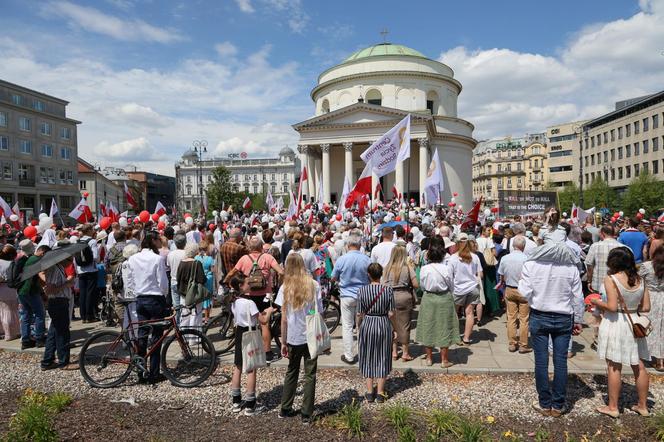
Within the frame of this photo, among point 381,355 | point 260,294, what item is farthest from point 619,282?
point 260,294

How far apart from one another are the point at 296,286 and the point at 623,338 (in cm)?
386

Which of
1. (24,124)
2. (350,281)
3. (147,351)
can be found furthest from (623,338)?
(24,124)

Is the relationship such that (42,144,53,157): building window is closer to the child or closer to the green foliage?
the child

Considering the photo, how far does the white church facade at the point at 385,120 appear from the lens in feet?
158

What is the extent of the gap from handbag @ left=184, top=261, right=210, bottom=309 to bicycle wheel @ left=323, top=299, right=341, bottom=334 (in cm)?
245

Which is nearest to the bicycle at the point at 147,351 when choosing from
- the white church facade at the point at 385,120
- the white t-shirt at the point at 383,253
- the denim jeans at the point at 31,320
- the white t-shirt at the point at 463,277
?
the denim jeans at the point at 31,320

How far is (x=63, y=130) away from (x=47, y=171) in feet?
24.6

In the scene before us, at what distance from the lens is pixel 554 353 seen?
526cm

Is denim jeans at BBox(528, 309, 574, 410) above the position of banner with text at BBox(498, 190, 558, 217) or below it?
below

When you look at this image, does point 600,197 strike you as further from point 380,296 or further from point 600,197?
point 380,296

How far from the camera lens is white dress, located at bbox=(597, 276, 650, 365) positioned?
15.9 feet

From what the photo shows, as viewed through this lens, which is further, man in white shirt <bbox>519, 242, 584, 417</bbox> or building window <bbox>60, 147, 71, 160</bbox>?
building window <bbox>60, 147, 71, 160</bbox>

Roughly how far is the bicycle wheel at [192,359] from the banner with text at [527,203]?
14.1 m

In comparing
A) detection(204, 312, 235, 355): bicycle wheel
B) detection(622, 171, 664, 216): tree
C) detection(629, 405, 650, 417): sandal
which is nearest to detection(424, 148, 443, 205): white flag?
detection(204, 312, 235, 355): bicycle wheel
